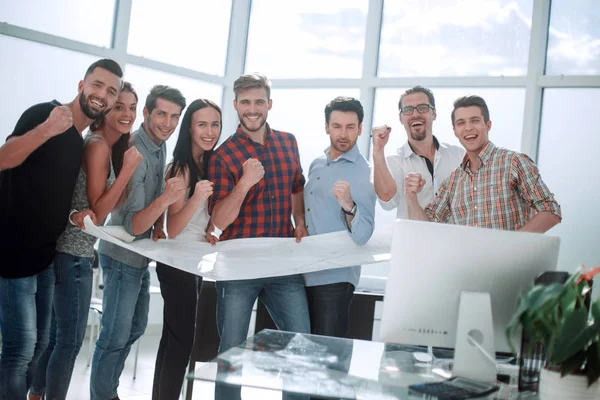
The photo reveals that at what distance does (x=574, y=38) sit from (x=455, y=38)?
3.21 feet

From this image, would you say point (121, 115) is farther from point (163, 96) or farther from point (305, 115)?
point (305, 115)

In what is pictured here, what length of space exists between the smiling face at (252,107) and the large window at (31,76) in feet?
8.18

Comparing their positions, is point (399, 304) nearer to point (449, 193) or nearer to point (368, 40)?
point (449, 193)

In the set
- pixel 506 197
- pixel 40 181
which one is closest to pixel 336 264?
pixel 506 197

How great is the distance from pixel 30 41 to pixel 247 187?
3.03m

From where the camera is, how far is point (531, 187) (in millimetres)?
2801

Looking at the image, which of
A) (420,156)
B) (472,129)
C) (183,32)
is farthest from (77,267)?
(183,32)

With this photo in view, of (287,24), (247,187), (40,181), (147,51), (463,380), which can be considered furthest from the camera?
(287,24)

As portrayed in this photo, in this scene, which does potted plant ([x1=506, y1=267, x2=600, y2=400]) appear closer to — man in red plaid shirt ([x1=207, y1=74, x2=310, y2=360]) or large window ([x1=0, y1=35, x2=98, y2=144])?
man in red plaid shirt ([x1=207, y1=74, x2=310, y2=360])

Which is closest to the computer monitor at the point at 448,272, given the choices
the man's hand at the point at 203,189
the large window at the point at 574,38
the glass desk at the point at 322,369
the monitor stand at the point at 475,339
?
the monitor stand at the point at 475,339

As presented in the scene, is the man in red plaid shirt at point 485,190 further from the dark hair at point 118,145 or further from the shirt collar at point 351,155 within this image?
the dark hair at point 118,145

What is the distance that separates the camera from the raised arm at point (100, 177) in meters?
2.74

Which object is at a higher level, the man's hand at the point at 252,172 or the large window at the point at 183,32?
the large window at the point at 183,32

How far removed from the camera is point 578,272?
1642 mm
